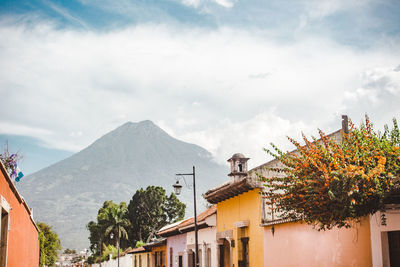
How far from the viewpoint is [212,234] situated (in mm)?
23594

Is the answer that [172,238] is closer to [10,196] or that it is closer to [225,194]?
[225,194]

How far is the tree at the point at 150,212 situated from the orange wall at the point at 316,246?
217 feet

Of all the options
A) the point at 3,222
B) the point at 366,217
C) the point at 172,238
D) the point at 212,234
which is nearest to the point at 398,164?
the point at 366,217

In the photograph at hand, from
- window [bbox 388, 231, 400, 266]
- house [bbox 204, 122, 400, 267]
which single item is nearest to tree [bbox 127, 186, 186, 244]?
house [bbox 204, 122, 400, 267]

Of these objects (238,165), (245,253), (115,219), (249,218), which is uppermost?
(115,219)

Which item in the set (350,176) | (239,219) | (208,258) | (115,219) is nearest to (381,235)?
(350,176)

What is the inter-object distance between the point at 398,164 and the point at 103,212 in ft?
272

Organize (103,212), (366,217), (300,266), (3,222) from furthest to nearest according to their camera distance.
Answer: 1. (103,212)
2. (300,266)
3. (366,217)
4. (3,222)

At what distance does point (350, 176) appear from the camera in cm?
961

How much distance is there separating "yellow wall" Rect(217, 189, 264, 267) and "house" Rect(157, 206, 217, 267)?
1792 mm

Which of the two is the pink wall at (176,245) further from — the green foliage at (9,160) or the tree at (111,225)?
the tree at (111,225)

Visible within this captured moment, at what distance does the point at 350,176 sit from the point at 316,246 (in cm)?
491

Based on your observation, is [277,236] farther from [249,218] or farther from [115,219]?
[115,219]

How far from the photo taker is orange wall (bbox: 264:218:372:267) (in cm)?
1189
